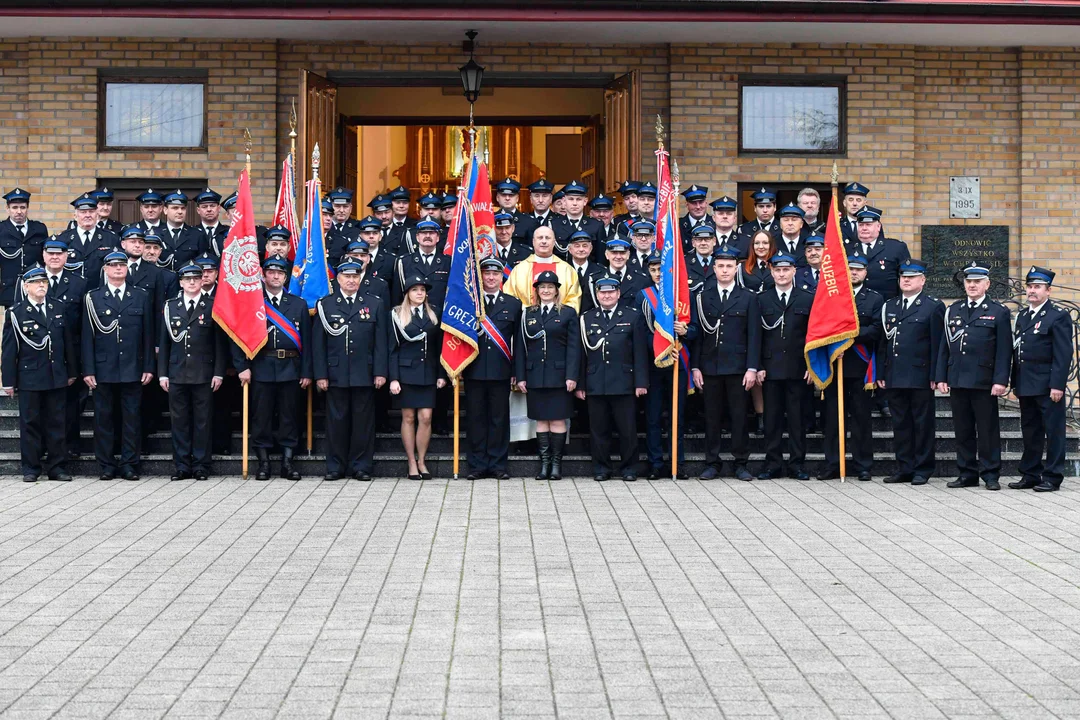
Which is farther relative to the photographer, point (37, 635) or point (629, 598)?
point (629, 598)

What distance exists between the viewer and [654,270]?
1196 centimetres

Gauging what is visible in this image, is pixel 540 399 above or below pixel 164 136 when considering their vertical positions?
below

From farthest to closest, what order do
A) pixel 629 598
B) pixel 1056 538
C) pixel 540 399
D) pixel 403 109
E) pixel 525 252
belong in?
pixel 403 109 < pixel 525 252 < pixel 540 399 < pixel 1056 538 < pixel 629 598

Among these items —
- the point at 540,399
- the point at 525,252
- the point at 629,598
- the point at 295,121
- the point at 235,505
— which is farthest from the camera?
the point at 295,121

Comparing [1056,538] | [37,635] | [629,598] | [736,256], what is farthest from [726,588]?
[736,256]

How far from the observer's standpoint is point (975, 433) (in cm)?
1130

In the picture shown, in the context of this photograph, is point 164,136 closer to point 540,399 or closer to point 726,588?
point 540,399

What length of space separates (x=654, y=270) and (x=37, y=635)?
7.02 m

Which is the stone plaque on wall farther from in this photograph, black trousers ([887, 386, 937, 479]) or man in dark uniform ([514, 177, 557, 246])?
man in dark uniform ([514, 177, 557, 246])

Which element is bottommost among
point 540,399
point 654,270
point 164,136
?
point 540,399

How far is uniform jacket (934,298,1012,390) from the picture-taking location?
11.0 m

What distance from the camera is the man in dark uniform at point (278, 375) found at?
1149 cm

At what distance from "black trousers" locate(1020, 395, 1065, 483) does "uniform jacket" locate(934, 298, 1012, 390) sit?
354 millimetres

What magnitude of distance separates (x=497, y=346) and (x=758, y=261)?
2.56 m
